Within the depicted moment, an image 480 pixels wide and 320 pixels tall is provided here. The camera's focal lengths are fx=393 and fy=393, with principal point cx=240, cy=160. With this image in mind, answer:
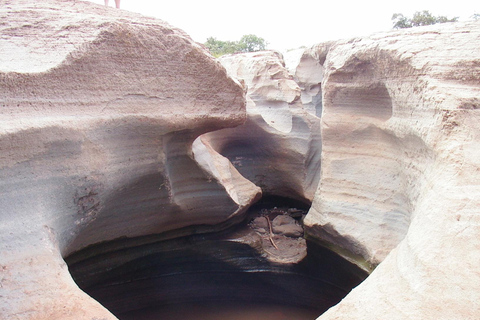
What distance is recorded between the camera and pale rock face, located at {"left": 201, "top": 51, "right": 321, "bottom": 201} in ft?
15.8

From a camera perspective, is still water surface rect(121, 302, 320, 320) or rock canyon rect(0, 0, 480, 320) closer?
rock canyon rect(0, 0, 480, 320)

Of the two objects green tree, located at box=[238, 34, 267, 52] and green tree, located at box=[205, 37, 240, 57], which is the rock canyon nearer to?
green tree, located at box=[205, 37, 240, 57]

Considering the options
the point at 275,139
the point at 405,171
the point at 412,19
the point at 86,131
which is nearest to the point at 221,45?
the point at 412,19

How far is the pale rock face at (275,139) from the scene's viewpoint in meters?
4.81

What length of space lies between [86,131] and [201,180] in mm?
1282

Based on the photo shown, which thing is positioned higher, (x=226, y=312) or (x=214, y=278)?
(x=214, y=278)

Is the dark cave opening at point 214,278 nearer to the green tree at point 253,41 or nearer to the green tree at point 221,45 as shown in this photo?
the green tree at point 221,45

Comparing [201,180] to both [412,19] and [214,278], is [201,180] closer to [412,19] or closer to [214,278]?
[214,278]

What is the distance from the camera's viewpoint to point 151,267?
3.65 metres

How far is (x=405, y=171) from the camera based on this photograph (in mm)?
2904

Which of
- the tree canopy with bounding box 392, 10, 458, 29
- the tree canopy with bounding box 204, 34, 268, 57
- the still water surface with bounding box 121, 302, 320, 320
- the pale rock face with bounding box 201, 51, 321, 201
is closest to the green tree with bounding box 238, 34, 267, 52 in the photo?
the tree canopy with bounding box 204, 34, 268, 57

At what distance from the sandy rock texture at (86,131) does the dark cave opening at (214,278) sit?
32 cm

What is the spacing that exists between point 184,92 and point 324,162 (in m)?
1.61

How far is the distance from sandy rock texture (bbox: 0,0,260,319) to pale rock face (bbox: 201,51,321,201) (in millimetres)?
1603
